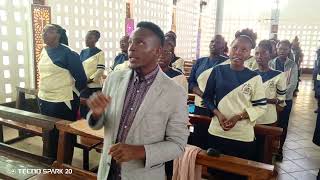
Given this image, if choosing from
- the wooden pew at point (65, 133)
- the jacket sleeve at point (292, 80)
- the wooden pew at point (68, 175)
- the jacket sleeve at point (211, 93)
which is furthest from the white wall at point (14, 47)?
A: the jacket sleeve at point (292, 80)

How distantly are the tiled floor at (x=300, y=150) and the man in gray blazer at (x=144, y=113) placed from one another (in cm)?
239

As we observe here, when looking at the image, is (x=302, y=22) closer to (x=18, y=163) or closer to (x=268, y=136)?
(x=268, y=136)

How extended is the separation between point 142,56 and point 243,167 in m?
0.91

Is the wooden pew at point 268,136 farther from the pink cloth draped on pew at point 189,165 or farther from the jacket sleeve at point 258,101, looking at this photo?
the pink cloth draped on pew at point 189,165

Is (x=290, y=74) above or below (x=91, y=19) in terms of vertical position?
below

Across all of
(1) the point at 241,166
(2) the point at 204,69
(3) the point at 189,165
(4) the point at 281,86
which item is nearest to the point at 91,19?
(2) the point at 204,69

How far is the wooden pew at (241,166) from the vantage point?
1626 millimetres

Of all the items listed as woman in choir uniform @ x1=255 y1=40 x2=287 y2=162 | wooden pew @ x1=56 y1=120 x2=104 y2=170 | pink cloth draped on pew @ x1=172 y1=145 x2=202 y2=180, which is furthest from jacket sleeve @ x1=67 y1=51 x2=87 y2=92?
woman in choir uniform @ x1=255 y1=40 x2=287 y2=162

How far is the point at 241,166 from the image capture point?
168 cm

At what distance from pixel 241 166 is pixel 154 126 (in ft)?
2.25

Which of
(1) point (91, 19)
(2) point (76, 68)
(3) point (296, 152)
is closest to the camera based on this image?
(2) point (76, 68)

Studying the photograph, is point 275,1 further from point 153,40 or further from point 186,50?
point 153,40

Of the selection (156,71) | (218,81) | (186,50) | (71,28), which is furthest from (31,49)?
(186,50)

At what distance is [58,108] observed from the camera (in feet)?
9.59
